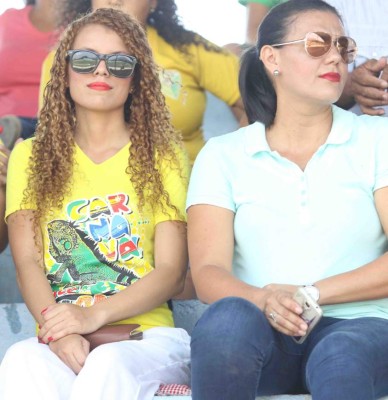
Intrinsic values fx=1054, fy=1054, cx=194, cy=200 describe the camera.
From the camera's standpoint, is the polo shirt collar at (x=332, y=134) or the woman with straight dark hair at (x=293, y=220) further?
the polo shirt collar at (x=332, y=134)

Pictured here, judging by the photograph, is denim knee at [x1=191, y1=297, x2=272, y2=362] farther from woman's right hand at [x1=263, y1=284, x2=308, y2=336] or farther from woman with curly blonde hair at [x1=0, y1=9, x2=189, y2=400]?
woman with curly blonde hair at [x1=0, y1=9, x2=189, y2=400]

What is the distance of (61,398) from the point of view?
3.05 m

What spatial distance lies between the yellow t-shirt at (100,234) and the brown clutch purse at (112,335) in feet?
0.56

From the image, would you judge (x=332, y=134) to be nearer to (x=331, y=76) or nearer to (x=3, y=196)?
(x=331, y=76)

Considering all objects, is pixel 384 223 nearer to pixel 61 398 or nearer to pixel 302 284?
pixel 302 284

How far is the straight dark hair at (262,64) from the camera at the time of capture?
3441 mm

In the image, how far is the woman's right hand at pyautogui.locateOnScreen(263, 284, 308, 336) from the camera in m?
2.91

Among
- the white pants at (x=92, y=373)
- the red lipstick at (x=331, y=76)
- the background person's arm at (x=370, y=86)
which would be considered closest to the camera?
the white pants at (x=92, y=373)

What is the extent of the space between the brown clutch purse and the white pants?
29 millimetres

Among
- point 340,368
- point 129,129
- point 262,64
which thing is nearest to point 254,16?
point 262,64

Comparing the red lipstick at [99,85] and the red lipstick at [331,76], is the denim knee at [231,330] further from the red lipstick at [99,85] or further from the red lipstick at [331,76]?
the red lipstick at [99,85]

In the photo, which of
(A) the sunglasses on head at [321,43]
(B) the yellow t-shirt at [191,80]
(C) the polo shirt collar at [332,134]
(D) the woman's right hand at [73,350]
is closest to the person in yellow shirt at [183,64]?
(B) the yellow t-shirt at [191,80]

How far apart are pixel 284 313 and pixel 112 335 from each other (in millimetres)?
597

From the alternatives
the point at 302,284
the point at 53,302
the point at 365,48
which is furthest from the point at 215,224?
the point at 365,48
